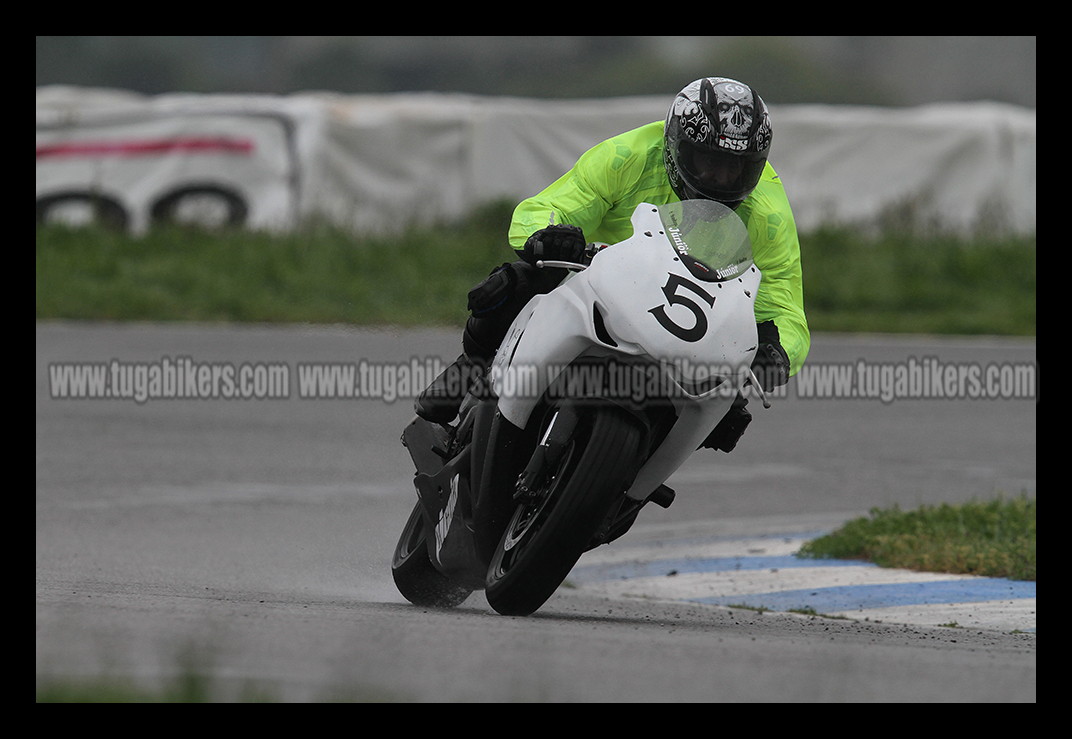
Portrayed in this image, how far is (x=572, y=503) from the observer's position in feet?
12.1

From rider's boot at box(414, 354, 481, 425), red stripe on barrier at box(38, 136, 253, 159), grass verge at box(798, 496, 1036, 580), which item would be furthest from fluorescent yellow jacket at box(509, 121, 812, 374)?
red stripe on barrier at box(38, 136, 253, 159)

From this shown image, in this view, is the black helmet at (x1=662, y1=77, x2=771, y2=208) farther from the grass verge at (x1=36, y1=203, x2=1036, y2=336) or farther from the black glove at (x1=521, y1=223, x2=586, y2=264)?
the grass verge at (x1=36, y1=203, x2=1036, y2=336)

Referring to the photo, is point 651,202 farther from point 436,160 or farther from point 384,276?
point 436,160

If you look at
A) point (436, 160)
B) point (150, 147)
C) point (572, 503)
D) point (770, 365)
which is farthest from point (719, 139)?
point (436, 160)

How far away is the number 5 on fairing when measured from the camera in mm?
3715

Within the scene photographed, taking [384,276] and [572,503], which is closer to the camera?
[572,503]

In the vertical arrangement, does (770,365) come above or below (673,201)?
below

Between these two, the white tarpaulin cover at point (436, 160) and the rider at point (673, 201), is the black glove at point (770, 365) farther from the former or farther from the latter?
the white tarpaulin cover at point (436, 160)

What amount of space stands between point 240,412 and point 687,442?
605 centimetres

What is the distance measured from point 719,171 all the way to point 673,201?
0.24 m

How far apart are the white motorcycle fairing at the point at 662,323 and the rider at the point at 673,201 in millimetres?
146

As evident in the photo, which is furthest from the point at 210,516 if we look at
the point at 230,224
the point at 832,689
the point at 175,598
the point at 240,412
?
the point at 230,224

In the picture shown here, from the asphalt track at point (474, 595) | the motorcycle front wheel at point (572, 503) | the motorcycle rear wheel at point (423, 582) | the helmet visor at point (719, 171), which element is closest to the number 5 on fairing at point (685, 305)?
the motorcycle front wheel at point (572, 503)

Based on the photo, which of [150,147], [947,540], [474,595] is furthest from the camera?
[150,147]
